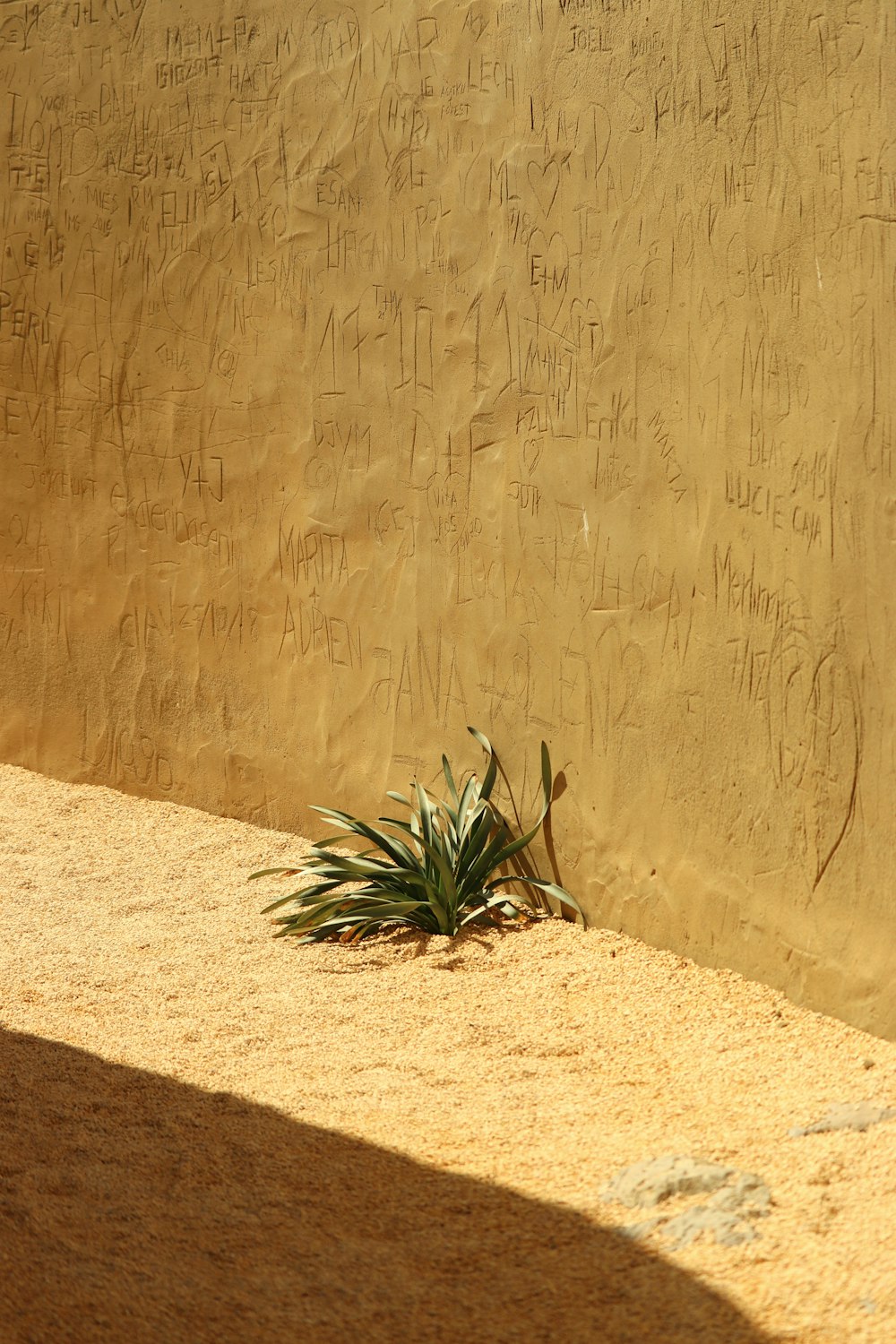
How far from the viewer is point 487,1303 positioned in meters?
2.69

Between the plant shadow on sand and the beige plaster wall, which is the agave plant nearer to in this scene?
the beige plaster wall

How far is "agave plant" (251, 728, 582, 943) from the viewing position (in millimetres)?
4980

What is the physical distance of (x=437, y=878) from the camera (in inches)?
200

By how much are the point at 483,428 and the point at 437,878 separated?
62.1 inches

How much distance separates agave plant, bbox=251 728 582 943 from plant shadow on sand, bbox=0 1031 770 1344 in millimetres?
1449

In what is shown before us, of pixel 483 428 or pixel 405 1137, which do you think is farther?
pixel 483 428

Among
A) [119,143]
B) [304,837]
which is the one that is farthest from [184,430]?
[304,837]

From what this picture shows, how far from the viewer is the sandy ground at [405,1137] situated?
2.68 metres

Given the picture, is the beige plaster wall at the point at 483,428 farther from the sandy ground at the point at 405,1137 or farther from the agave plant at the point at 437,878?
the sandy ground at the point at 405,1137

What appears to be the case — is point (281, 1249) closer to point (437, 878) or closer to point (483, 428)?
point (437, 878)

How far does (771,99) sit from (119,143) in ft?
11.2

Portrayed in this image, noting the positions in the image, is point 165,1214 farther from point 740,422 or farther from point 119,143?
point 119,143

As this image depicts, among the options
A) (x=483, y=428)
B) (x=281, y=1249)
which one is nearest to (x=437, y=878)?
(x=483, y=428)

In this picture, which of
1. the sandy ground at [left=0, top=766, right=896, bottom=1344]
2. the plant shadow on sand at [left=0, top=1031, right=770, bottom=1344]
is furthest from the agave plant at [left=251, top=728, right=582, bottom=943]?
the plant shadow on sand at [left=0, top=1031, right=770, bottom=1344]
